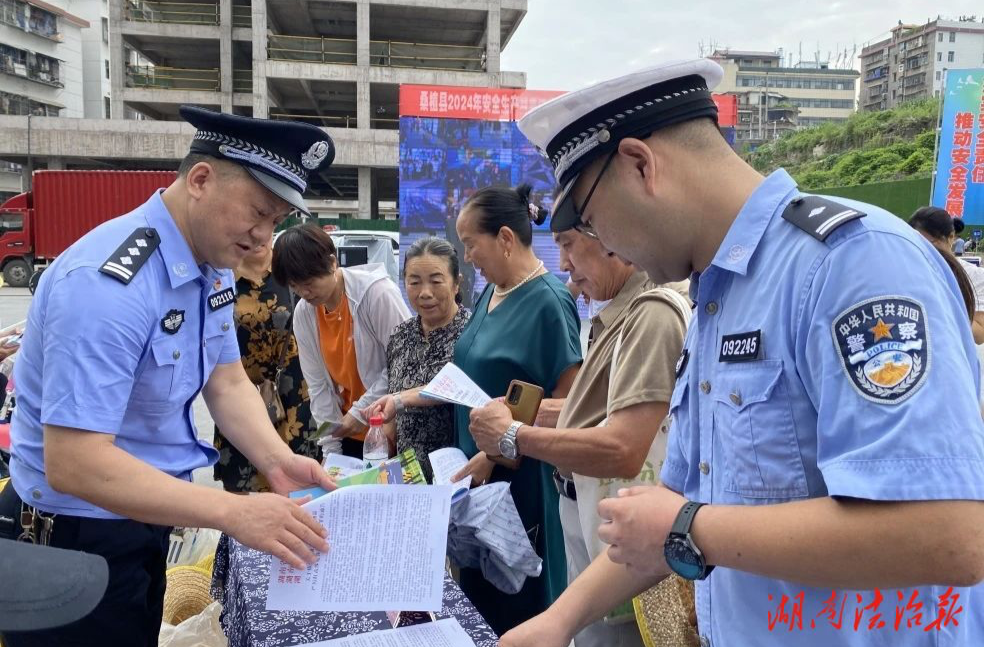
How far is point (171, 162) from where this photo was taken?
89.4ft

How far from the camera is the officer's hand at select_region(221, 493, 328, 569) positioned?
1312mm

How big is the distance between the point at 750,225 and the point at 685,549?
17.3 inches

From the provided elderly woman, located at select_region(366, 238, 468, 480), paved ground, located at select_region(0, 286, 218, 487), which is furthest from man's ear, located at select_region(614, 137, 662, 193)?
paved ground, located at select_region(0, 286, 218, 487)

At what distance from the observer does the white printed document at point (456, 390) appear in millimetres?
2184

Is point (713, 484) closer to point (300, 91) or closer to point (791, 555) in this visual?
point (791, 555)

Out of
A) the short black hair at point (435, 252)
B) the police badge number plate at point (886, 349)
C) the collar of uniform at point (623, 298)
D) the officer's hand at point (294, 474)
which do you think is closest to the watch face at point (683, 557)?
the police badge number plate at point (886, 349)

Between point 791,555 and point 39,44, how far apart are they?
58.1 meters

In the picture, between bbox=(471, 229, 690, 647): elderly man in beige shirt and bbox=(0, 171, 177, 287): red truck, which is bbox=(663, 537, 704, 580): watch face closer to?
bbox=(471, 229, 690, 647): elderly man in beige shirt

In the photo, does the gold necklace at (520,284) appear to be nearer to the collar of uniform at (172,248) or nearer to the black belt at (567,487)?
the black belt at (567,487)

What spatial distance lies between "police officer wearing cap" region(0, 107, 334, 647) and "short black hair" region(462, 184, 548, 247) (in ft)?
2.69

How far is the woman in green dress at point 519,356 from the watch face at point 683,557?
1557 mm

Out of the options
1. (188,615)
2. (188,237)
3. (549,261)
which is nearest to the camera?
(188,237)

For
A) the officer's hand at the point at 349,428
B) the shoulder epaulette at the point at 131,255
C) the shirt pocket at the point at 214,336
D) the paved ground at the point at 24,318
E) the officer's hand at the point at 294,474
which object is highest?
the shoulder epaulette at the point at 131,255

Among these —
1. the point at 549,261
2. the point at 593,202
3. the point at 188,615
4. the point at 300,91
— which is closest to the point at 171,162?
the point at 300,91
